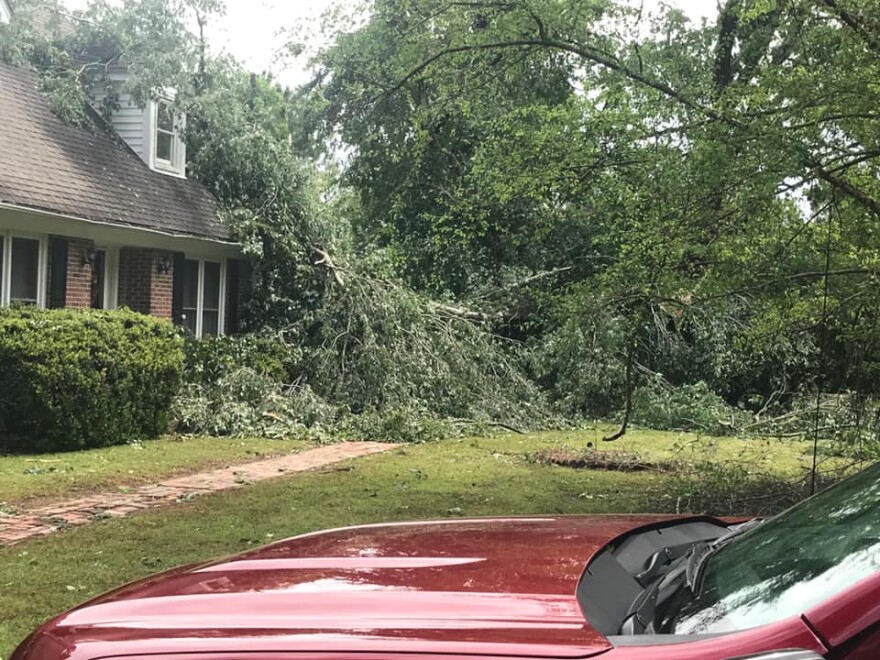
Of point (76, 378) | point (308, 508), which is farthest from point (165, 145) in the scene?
point (308, 508)

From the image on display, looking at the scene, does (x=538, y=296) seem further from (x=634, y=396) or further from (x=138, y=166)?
(x=138, y=166)

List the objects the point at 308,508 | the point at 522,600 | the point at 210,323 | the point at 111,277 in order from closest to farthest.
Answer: the point at 522,600, the point at 308,508, the point at 111,277, the point at 210,323

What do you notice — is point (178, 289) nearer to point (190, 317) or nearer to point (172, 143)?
point (190, 317)

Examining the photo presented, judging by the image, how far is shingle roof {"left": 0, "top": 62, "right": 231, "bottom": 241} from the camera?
12477 millimetres

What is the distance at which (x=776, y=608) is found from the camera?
5.33 feet

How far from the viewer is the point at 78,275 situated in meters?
13.3

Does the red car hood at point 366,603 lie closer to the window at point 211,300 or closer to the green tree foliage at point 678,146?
the green tree foliage at point 678,146

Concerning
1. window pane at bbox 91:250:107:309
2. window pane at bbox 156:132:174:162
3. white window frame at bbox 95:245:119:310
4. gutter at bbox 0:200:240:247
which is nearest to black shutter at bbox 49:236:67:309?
gutter at bbox 0:200:240:247

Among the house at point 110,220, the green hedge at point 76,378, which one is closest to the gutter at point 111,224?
the house at point 110,220

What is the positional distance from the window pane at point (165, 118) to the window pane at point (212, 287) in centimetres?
277

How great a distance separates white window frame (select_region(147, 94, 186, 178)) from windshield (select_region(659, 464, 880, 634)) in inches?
615

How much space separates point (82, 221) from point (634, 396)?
9156 mm

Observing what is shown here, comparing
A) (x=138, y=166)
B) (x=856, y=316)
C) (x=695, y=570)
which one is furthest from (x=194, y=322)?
(x=695, y=570)

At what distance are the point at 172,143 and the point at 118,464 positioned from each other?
8937 mm
